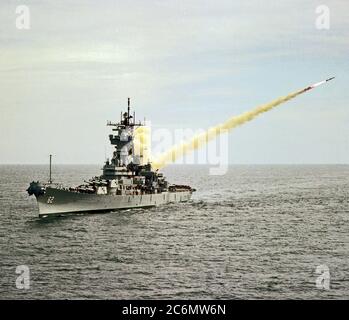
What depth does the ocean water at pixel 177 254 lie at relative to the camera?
33.8 meters

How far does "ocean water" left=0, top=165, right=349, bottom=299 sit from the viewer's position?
33.8 metres

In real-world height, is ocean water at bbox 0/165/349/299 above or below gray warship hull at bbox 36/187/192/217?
below

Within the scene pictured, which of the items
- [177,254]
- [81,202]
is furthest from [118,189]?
[177,254]

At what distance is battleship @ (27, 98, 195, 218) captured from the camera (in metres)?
67.4

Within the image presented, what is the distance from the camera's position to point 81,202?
6975 centimetres

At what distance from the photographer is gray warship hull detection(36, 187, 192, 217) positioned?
220ft

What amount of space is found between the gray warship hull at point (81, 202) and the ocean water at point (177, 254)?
165 centimetres

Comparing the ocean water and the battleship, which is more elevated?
the battleship

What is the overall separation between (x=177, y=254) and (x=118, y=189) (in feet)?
106

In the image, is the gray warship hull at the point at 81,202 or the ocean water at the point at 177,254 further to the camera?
the gray warship hull at the point at 81,202

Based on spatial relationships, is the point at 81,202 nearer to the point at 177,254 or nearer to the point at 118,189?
the point at 118,189

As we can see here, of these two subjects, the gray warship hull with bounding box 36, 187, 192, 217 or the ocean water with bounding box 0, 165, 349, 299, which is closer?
the ocean water with bounding box 0, 165, 349, 299

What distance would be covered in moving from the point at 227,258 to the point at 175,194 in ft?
159
